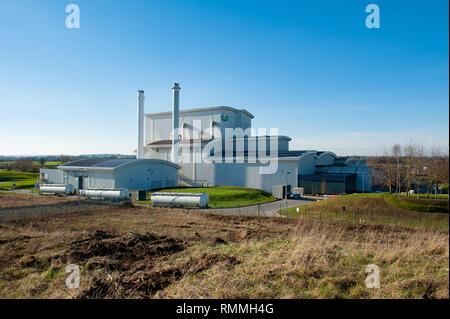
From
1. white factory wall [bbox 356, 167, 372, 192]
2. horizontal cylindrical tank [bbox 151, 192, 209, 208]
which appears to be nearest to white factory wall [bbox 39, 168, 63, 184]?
horizontal cylindrical tank [bbox 151, 192, 209, 208]

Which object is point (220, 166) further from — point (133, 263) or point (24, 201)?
point (133, 263)

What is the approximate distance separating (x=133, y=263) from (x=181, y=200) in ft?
58.8

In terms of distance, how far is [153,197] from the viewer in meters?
28.1

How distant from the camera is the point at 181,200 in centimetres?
2689

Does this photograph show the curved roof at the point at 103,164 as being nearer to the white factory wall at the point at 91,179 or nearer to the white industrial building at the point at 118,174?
the white industrial building at the point at 118,174

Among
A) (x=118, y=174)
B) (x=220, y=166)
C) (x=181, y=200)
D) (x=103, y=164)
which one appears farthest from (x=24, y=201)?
(x=220, y=166)

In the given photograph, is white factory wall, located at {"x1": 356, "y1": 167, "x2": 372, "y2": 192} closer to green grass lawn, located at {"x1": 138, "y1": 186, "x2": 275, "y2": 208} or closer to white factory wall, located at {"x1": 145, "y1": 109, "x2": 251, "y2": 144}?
green grass lawn, located at {"x1": 138, "y1": 186, "x2": 275, "y2": 208}

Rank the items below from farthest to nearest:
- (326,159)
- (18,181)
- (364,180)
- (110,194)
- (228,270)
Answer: (18,181) < (326,159) < (364,180) < (110,194) < (228,270)
